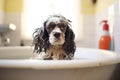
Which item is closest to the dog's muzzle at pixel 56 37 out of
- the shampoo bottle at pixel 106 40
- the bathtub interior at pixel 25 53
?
the bathtub interior at pixel 25 53

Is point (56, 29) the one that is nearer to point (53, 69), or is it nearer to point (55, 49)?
A: point (55, 49)

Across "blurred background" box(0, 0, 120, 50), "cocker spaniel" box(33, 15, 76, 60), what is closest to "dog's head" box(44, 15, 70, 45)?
"cocker spaniel" box(33, 15, 76, 60)

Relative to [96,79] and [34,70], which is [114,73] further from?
A: [34,70]

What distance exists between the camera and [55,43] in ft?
3.16

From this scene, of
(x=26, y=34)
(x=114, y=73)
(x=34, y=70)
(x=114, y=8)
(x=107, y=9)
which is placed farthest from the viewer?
(x=26, y=34)

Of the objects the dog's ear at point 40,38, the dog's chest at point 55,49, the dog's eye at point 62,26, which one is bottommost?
the dog's chest at point 55,49

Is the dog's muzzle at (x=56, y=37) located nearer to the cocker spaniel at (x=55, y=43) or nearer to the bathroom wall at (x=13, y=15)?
the cocker spaniel at (x=55, y=43)

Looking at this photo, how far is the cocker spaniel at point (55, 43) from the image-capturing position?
988mm

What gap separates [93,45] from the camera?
190cm

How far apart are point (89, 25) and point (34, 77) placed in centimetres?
144

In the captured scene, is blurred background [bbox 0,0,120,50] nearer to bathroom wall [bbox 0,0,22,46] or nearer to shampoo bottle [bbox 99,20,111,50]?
bathroom wall [bbox 0,0,22,46]

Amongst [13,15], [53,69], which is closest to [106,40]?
[53,69]

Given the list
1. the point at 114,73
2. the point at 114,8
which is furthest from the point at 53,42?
the point at 114,8

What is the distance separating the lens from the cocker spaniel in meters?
0.99
